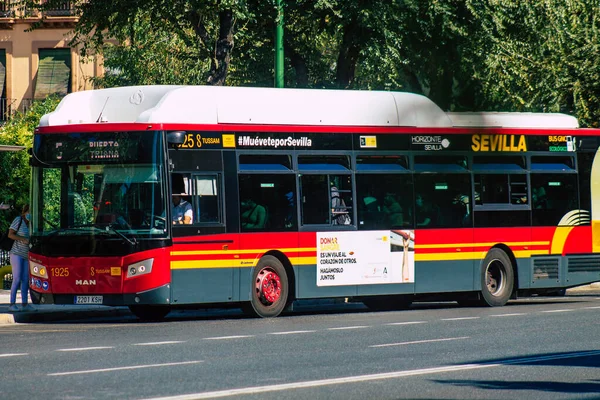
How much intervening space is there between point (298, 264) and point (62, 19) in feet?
97.8

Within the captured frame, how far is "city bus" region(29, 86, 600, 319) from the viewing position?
17.8 meters

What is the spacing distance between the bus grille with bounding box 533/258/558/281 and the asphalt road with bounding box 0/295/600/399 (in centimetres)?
287

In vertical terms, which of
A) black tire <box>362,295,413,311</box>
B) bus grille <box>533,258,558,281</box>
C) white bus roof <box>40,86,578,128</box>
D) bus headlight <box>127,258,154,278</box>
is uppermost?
white bus roof <box>40,86,578,128</box>

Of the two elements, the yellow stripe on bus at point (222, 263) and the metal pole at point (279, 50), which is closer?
the yellow stripe on bus at point (222, 263)

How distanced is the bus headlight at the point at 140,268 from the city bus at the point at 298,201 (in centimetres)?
2

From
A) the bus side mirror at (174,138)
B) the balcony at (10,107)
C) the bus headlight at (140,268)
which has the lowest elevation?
the bus headlight at (140,268)

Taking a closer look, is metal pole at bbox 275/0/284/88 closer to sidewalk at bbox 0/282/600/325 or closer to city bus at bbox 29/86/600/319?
city bus at bbox 29/86/600/319

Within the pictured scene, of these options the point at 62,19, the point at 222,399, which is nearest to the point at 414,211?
the point at 222,399

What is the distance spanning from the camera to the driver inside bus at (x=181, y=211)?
706 inches

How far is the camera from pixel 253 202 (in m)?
18.9

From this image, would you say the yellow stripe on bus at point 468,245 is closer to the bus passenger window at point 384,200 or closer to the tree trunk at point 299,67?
the bus passenger window at point 384,200

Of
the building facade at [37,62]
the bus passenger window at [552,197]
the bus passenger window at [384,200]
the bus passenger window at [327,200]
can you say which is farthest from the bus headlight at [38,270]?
the building facade at [37,62]

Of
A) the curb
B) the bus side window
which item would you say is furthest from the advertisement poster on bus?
the curb

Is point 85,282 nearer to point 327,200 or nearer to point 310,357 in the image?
point 327,200
